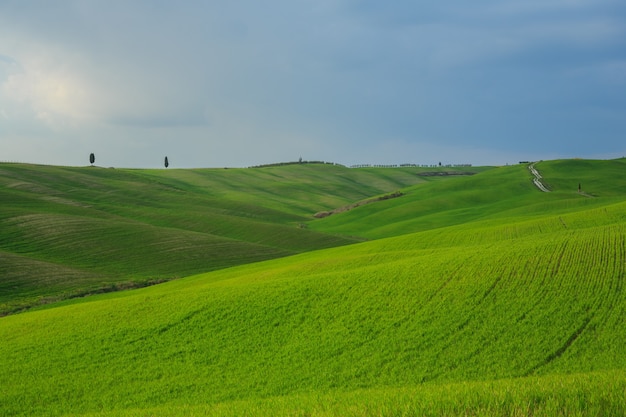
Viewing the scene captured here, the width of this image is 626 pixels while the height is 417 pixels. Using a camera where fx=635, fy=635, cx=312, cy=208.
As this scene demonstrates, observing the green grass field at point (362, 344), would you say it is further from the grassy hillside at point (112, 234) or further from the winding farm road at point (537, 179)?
the winding farm road at point (537, 179)

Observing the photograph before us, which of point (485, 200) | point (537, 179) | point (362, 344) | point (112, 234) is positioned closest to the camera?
point (362, 344)

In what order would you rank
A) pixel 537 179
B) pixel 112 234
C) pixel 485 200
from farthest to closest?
pixel 537 179, pixel 485 200, pixel 112 234

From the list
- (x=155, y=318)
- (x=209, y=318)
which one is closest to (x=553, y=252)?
(x=209, y=318)

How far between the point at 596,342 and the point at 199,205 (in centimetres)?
8506

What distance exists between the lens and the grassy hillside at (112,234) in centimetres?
4803

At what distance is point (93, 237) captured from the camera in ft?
200

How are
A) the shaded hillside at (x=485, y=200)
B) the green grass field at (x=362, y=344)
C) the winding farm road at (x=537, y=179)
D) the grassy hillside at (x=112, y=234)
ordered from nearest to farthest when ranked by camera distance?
the green grass field at (x=362, y=344) < the grassy hillside at (x=112, y=234) < the shaded hillside at (x=485, y=200) < the winding farm road at (x=537, y=179)

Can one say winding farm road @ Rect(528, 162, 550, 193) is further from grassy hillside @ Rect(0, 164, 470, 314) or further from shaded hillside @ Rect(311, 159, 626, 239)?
grassy hillside @ Rect(0, 164, 470, 314)

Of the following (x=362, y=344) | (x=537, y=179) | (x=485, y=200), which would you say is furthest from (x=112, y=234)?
(x=537, y=179)

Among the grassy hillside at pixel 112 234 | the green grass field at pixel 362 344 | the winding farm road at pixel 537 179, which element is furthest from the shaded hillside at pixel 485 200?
the green grass field at pixel 362 344

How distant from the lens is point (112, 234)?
62.7 m

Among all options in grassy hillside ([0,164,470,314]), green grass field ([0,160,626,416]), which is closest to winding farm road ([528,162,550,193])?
grassy hillside ([0,164,470,314])

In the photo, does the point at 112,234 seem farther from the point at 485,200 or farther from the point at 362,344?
the point at 485,200

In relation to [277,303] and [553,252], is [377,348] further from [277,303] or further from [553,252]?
[553,252]
